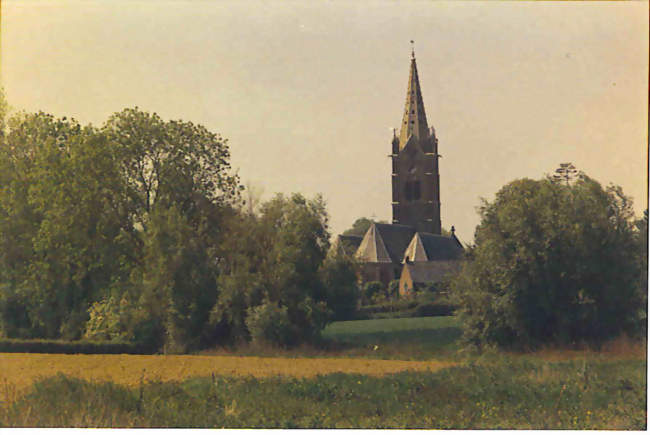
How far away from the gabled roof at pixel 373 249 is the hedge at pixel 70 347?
5.88 meters

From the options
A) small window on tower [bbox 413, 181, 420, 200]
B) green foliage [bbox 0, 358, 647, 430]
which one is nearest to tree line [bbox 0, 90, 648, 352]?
green foliage [bbox 0, 358, 647, 430]

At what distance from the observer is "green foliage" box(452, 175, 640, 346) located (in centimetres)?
1555

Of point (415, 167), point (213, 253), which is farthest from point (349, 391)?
point (415, 167)

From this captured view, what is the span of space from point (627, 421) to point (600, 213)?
14.9ft

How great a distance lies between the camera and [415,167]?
718 inches

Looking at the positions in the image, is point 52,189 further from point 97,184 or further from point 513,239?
point 513,239

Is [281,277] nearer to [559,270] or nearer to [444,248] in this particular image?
[444,248]

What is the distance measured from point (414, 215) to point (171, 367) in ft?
30.7

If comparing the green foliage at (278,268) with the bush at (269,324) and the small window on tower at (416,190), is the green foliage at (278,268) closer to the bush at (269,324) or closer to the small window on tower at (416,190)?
the bush at (269,324)

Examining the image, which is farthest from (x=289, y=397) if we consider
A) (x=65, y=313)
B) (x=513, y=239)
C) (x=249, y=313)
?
(x=65, y=313)

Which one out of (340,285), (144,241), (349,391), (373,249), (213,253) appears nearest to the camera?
(349,391)

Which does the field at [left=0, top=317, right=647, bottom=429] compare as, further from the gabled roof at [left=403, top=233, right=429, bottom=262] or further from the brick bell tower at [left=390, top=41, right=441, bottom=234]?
the gabled roof at [left=403, top=233, right=429, bottom=262]

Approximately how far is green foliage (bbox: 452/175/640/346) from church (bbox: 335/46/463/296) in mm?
1366

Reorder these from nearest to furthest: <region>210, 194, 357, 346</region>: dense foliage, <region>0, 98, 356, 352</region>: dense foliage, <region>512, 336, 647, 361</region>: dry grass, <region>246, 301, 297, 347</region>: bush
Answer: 1. <region>512, 336, 647, 361</region>: dry grass
2. <region>246, 301, 297, 347</region>: bush
3. <region>210, 194, 357, 346</region>: dense foliage
4. <region>0, 98, 356, 352</region>: dense foliage
